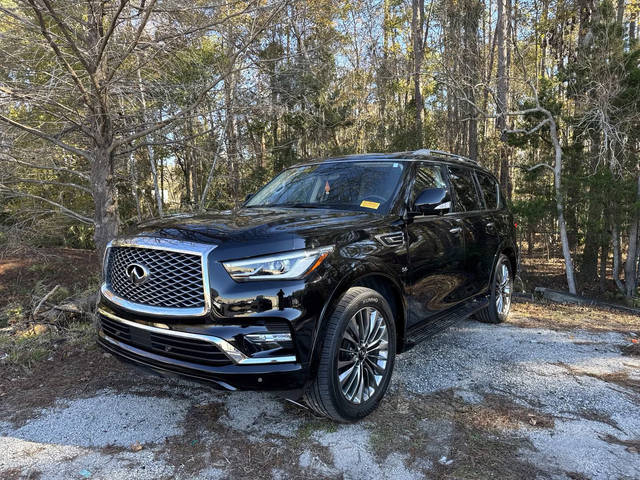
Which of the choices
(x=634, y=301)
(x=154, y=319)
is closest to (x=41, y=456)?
(x=154, y=319)

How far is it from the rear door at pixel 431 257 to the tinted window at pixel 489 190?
1.10 meters

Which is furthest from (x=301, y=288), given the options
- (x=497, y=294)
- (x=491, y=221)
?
(x=497, y=294)

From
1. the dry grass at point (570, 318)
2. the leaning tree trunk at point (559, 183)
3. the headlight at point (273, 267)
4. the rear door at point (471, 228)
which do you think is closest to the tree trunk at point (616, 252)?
the leaning tree trunk at point (559, 183)

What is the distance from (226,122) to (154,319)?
16.4 feet

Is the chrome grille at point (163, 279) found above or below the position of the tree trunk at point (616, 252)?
above

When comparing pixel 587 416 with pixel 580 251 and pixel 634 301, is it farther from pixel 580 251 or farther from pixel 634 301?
pixel 580 251

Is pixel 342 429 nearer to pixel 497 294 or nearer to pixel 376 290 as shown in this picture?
pixel 376 290

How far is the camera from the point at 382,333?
3051 millimetres

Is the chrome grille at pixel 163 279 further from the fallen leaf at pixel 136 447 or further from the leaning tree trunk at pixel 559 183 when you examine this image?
the leaning tree trunk at pixel 559 183

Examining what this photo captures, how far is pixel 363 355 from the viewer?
2.88 metres

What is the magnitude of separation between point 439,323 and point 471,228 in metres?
1.16

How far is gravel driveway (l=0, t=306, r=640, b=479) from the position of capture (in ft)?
7.86

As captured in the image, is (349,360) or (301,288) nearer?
(301,288)

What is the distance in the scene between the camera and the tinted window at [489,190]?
16.5 ft
